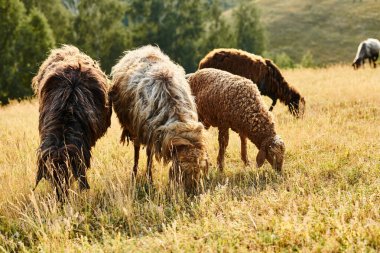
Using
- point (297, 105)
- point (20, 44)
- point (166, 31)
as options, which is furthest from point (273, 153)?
point (166, 31)

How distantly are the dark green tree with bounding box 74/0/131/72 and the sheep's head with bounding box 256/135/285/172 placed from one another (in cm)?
4130

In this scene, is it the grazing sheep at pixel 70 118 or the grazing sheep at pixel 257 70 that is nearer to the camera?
the grazing sheep at pixel 70 118

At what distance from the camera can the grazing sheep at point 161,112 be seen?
199 inches

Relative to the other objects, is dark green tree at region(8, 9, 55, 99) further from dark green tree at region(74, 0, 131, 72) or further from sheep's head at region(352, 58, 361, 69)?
sheep's head at region(352, 58, 361, 69)

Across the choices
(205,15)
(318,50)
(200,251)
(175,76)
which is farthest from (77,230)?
(318,50)

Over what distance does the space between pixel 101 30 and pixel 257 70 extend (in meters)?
39.3

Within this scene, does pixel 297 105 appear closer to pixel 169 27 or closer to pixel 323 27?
pixel 169 27

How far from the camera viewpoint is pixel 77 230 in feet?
15.6

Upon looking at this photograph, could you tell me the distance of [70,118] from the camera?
212 inches

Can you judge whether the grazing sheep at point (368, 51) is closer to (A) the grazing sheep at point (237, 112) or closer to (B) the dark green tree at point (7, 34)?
(A) the grazing sheep at point (237, 112)

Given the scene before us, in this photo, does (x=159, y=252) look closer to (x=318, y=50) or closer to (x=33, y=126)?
(x=33, y=126)

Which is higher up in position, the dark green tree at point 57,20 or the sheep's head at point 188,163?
the dark green tree at point 57,20

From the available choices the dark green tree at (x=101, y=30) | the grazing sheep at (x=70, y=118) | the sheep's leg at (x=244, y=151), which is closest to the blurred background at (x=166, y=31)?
the dark green tree at (x=101, y=30)

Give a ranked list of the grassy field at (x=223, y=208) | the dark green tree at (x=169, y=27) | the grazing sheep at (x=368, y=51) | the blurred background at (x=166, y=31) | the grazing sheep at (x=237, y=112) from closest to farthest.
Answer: the grassy field at (x=223, y=208)
the grazing sheep at (x=237, y=112)
the grazing sheep at (x=368, y=51)
the blurred background at (x=166, y=31)
the dark green tree at (x=169, y=27)
